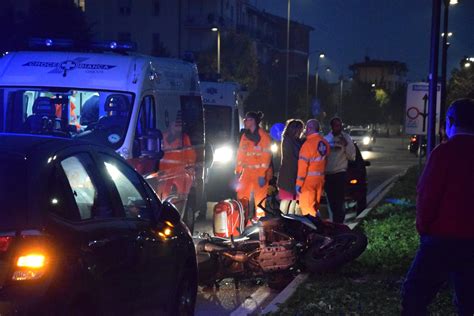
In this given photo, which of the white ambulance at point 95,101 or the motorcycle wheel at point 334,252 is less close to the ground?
the white ambulance at point 95,101

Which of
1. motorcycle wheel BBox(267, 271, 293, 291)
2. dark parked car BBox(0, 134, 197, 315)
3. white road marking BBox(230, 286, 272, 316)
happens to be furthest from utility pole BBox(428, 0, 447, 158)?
dark parked car BBox(0, 134, 197, 315)

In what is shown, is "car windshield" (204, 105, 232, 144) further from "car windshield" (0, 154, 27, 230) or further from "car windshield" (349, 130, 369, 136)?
"car windshield" (349, 130, 369, 136)

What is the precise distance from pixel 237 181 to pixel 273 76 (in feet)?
245

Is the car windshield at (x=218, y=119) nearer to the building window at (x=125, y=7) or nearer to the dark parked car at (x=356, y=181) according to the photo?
the dark parked car at (x=356, y=181)

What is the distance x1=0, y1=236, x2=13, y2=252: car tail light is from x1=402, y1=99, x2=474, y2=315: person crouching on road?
2.45m

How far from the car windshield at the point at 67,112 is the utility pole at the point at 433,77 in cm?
344

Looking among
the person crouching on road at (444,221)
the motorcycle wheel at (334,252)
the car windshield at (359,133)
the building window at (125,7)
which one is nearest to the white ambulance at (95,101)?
the motorcycle wheel at (334,252)

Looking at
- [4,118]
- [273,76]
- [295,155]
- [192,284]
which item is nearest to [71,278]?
[192,284]

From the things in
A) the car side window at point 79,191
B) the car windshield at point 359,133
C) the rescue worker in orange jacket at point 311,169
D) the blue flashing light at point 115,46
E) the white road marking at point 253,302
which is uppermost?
the blue flashing light at point 115,46

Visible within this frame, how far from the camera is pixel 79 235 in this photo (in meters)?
4.83

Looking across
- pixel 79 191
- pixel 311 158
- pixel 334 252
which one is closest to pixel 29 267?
pixel 79 191

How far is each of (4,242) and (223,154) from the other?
48.0 feet

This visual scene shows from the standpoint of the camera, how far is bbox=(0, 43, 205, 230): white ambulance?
998cm

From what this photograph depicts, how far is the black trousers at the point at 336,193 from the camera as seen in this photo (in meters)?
12.9
